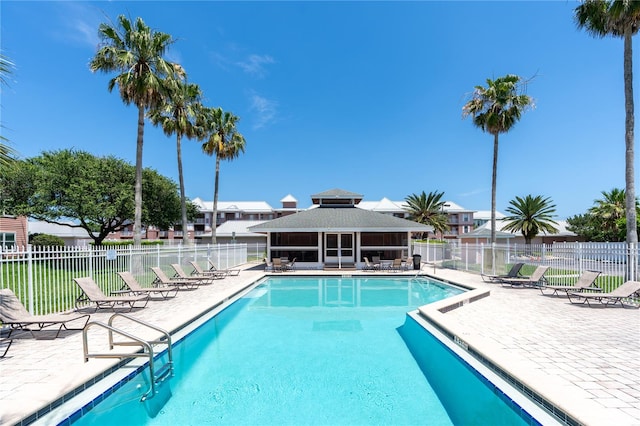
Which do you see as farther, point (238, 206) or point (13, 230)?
point (238, 206)

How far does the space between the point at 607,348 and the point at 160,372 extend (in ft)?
27.8

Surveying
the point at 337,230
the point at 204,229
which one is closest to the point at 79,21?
the point at 337,230

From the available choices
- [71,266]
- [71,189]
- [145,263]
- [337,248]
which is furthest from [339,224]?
[71,189]

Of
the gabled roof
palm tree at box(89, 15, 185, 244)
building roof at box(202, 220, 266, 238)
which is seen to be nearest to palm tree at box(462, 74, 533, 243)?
the gabled roof

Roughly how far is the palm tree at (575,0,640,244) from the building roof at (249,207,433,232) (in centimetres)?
1120

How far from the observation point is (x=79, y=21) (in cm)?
1392

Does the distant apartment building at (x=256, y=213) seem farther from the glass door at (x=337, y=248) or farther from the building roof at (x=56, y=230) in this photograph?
the glass door at (x=337, y=248)

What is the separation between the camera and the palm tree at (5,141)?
482 cm

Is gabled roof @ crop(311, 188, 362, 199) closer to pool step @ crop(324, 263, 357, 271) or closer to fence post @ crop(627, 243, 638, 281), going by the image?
pool step @ crop(324, 263, 357, 271)

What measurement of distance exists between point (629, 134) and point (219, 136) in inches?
1072

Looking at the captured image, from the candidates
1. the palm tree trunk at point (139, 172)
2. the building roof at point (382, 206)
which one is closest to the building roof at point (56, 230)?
the palm tree trunk at point (139, 172)

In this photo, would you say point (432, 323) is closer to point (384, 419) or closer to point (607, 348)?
point (607, 348)

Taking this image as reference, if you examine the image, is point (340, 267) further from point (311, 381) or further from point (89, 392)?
point (89, 392)

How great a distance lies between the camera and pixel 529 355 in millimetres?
5816
